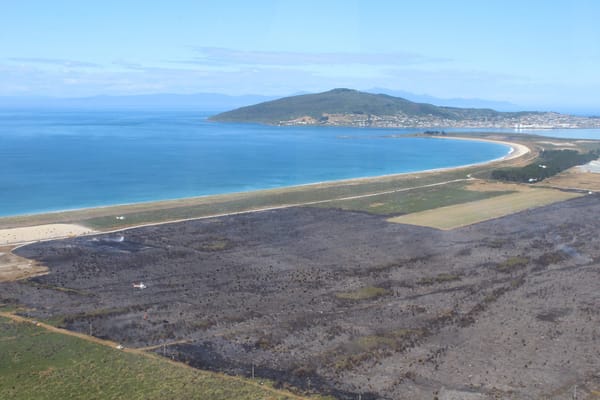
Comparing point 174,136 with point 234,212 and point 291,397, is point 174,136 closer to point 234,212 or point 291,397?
point 234,212

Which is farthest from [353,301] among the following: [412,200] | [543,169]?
[543,169]

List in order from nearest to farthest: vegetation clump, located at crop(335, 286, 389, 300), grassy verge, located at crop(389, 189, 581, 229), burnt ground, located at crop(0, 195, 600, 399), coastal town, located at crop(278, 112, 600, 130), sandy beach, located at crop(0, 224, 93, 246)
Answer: burnt ground, located at crop(0, 195, 600, 399)
vegetation clump, located at crop(335, 286, 389, 300)
sandy beach, located at crop(0, 224, 93, 246)
grassy verge, located at crop(389, 189, 581, 229)
coastal town, located at crop(278, 112, 600, 130)

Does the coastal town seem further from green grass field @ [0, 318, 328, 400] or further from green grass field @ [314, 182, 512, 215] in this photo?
green grass field @ [0, 318, 328, 400]

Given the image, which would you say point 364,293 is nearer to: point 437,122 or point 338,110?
point 437,122

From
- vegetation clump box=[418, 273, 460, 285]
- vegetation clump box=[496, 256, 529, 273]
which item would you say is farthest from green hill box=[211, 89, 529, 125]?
vegetation clump box=[418, 273, 460, 285]

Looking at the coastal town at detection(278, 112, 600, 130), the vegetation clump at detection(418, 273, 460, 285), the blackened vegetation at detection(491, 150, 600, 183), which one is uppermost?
the coastal town at detection(278, 112, 600, 130)

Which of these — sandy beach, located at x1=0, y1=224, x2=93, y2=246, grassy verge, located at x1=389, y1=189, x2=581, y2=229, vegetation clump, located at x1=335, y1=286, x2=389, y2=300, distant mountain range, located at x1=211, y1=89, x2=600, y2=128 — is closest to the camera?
vegetation clump, located at x1=335, y1=286, x2=389, y2=300
